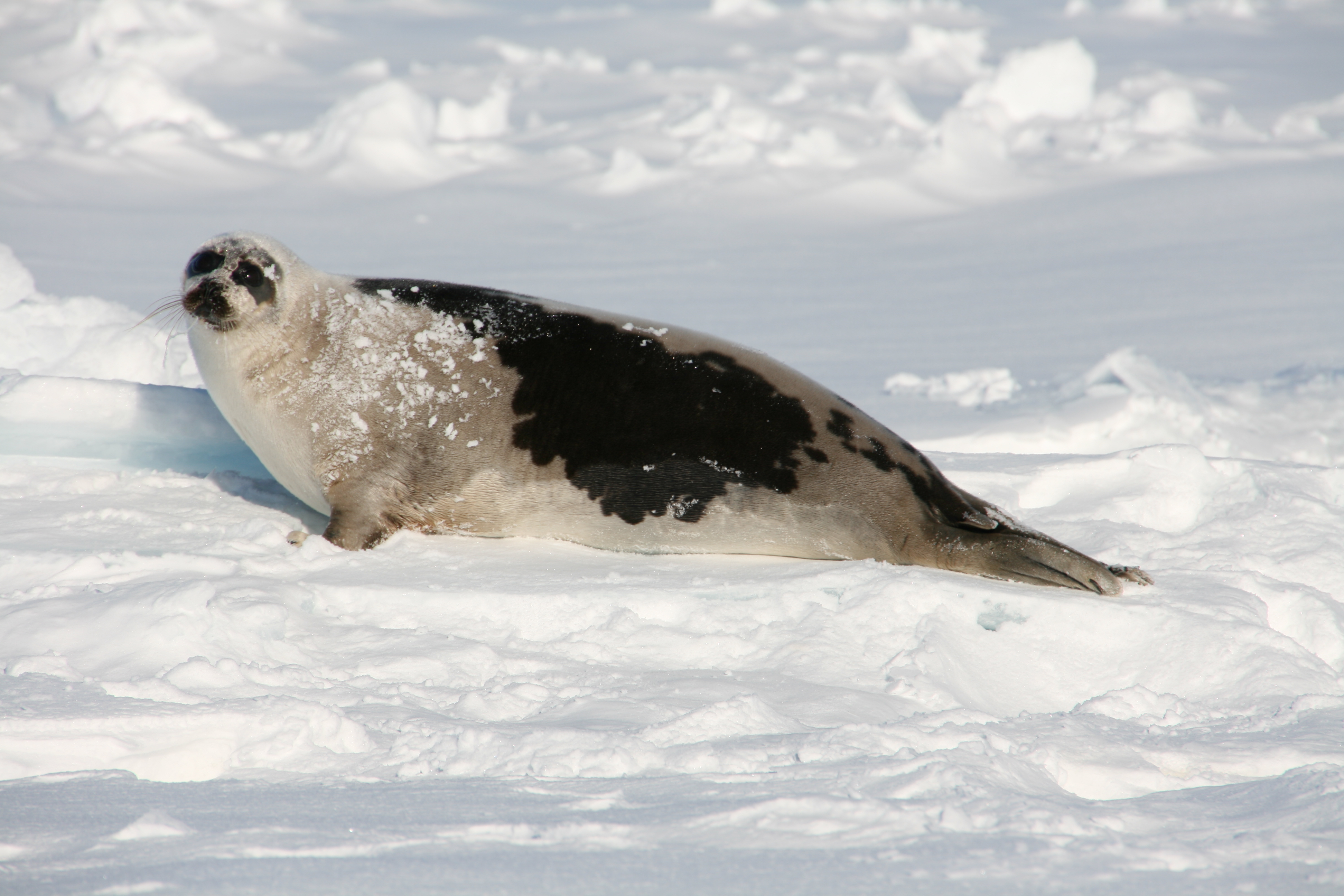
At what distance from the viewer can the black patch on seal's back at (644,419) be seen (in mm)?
3299

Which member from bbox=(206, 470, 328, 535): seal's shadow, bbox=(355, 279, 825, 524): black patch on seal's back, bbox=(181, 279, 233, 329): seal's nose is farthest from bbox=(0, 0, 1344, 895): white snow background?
bbox=(181, 279, 233, 329): seal's nose

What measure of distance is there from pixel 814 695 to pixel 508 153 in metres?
12.4

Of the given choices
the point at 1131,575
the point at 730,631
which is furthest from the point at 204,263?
the point at 1131,575

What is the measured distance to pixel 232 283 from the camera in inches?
139

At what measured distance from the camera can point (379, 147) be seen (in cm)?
1339

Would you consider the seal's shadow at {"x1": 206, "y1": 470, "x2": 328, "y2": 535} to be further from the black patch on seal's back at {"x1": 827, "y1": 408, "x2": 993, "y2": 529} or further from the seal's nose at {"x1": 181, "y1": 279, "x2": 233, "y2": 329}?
the black patch on seal's back at {"x1": 827, "y1": 408, "x2": 993, "y2": 529}

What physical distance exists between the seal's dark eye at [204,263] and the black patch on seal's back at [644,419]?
35.4 inches

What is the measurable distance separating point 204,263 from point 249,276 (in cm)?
16

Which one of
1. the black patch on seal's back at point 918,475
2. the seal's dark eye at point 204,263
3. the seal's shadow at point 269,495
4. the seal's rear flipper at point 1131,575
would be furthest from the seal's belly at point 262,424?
the seal's rear flipper at point 1131,575

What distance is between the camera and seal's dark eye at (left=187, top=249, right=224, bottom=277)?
11.7 feet

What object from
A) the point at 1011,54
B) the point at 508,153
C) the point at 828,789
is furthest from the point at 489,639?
the point at 1011,54

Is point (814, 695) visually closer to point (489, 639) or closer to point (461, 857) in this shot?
point (489, 639)

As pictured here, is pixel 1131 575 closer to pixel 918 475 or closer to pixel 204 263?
pixel 918 475

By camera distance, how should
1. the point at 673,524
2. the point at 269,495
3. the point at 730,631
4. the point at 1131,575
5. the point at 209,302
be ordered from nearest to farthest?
the point at 730,631 → the point at 1131,575 → the point at 673,524 → the point at 209,302 → the point at 269,495
